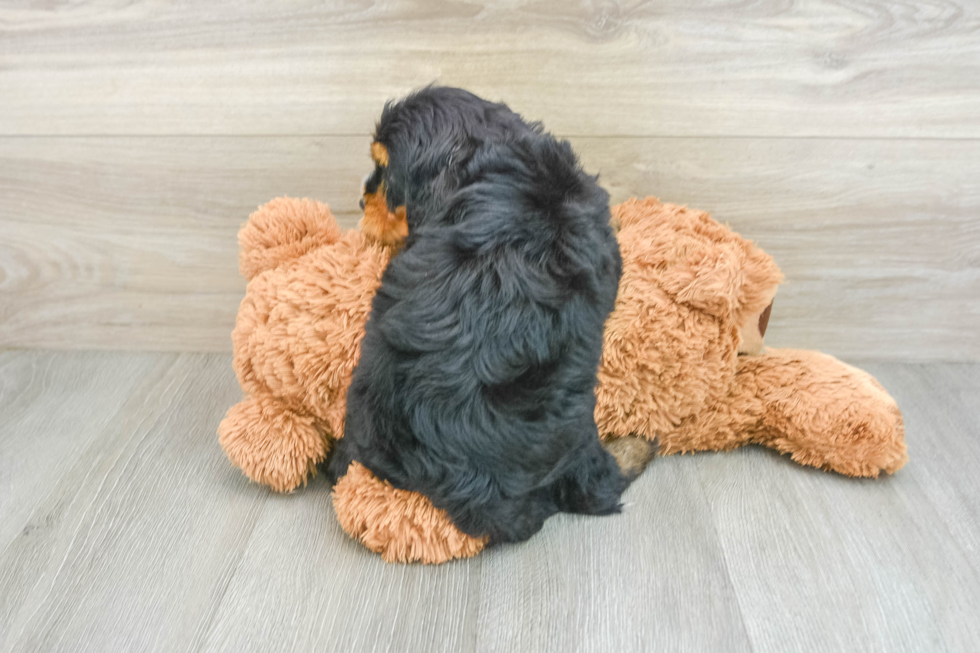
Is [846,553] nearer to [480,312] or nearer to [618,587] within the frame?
[618,587]

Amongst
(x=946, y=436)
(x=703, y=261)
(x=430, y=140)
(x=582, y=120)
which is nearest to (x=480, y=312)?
(x=430, y=140)

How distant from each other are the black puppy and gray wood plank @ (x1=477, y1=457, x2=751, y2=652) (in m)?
0.06

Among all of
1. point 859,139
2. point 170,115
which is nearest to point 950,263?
point 859,139

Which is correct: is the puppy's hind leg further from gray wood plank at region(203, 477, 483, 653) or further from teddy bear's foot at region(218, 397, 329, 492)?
teddy bear's foot at region(218, 397, 329, 492)

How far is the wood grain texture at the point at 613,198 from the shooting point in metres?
0.85

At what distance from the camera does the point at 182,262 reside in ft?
3.15

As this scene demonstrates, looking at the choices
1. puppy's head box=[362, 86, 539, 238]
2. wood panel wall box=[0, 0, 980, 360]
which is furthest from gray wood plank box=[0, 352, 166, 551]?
puppy's head box=[362, 86, 539, 238]

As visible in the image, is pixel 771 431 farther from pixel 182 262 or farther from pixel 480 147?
pixel 182 262

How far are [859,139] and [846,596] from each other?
0.56m

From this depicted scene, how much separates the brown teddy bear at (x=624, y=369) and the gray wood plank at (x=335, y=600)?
0.03 m

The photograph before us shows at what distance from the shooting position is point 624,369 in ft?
2.26

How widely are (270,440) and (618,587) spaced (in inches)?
14.9

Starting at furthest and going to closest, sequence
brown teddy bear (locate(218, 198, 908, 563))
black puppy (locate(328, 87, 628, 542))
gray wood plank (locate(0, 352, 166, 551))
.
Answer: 1. gray wood plank (locate(0, 352, 166, 551))
2. brown teddy bear (locate(218, 198, 908, 563))
3. black puppy (locate(328, 87, 628, 542))

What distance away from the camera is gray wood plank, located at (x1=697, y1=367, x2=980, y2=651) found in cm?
57
